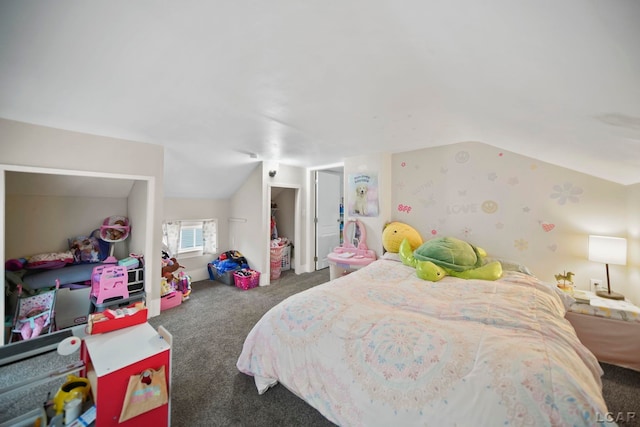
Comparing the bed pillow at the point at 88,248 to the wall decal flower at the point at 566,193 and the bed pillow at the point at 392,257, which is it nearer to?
the bed pillow at the point at 392,257

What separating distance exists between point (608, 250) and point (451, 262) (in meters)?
1.25

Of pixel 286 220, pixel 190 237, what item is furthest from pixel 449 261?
pixel 190 237

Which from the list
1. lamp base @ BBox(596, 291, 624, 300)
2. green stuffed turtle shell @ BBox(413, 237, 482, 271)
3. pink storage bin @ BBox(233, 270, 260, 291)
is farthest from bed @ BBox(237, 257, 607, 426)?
Result: pink storage bin @ BBox(233, 270, 260, 291)

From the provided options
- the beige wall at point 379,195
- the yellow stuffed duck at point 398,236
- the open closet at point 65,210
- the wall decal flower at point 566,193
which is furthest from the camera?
the beige wall at point 379,195

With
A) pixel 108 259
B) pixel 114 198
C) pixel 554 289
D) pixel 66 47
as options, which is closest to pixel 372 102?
pixel 66 47

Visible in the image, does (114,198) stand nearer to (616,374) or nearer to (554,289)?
(554,289)

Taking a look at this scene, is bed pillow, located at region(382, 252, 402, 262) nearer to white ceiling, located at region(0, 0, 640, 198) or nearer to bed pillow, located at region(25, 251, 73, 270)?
white ceiling, located at region(0, 0, 640, 198)

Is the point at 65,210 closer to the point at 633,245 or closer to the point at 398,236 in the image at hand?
the point at 398,236

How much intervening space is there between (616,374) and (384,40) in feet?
9.83

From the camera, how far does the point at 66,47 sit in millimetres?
1256

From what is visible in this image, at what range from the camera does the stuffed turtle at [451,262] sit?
2.22m

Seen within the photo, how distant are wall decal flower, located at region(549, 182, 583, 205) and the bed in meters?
1.08

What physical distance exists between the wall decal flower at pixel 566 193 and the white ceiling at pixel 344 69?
7.8 inches

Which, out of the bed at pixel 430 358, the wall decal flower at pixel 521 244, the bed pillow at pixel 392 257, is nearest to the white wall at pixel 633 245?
the wall decal flower at pixel 521 244
